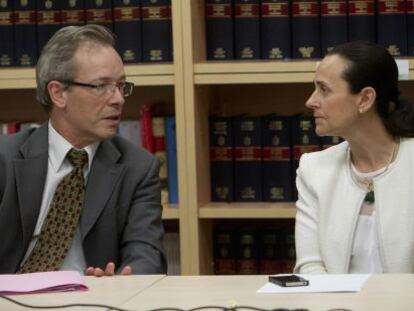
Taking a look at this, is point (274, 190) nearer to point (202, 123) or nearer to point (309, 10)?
point (202, 123)

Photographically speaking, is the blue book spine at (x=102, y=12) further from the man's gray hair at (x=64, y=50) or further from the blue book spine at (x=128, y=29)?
the man's gray hair at (x=64, y=50)

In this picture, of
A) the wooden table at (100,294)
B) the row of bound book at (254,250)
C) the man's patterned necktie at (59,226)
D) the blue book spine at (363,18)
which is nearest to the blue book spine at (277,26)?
the blue book spine at (363,18)

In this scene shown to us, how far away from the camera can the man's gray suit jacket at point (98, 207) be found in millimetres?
2850

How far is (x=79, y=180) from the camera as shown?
2.90 meters

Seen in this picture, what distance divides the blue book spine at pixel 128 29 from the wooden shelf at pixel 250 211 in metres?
0.63

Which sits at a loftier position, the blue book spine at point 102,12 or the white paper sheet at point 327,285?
the blue book spine at point 102,12

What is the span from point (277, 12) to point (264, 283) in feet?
5.18

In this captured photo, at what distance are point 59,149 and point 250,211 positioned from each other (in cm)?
92

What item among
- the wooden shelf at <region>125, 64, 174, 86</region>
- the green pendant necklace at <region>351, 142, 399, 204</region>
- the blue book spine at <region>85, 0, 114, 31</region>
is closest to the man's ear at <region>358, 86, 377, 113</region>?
the green pendant necklace at <region>351, 142, 399, 204</region>

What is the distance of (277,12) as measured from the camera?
3.62 m

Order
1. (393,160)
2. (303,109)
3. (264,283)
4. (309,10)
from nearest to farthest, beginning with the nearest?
1. (264,283)
2. (393,160)
3. (309,10)
4. (303,109)

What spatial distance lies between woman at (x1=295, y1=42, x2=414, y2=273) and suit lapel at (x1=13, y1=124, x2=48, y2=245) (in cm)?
76

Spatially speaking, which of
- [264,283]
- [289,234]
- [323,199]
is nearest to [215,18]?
[289,234]

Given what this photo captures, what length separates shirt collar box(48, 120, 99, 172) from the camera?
9.62 feet
